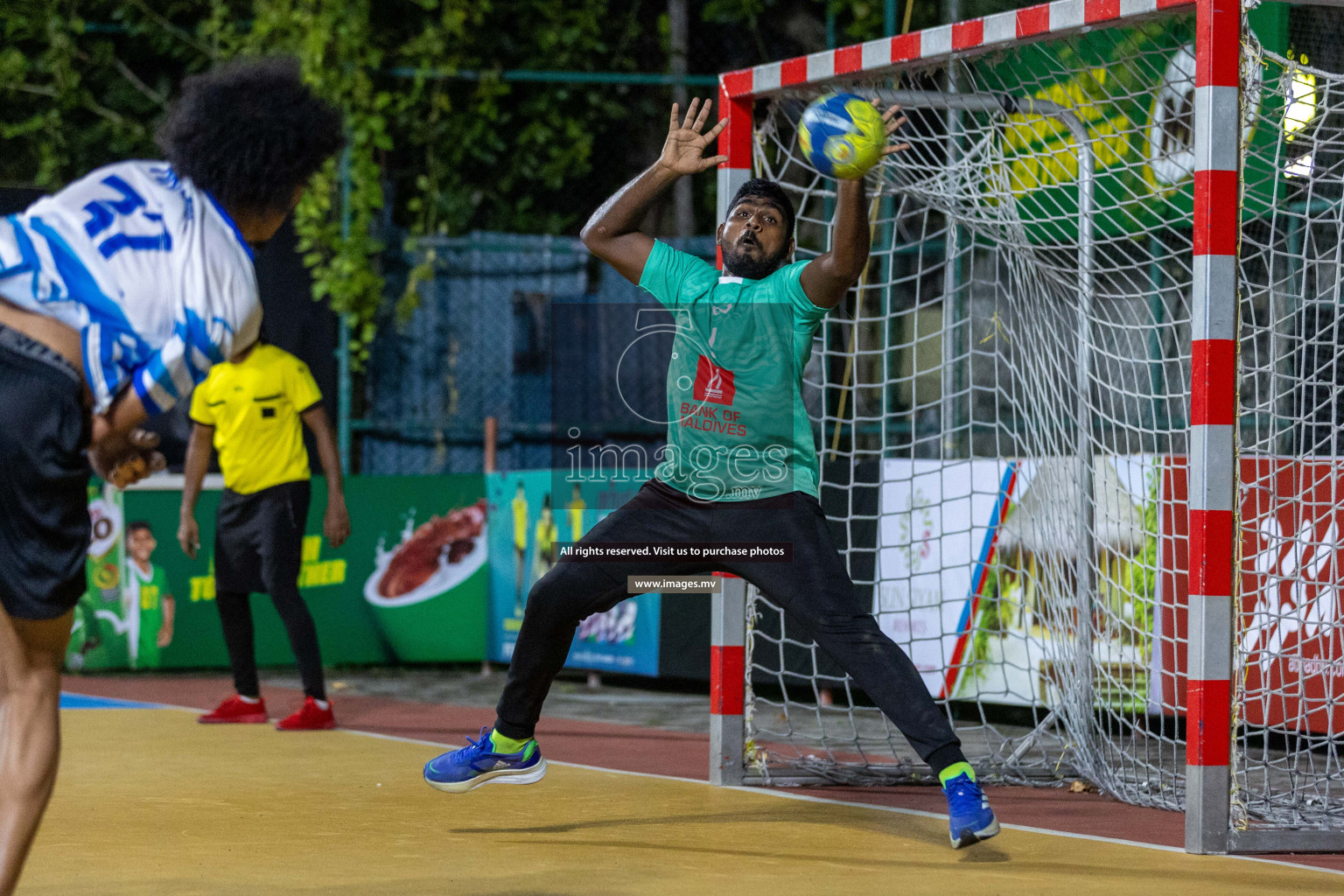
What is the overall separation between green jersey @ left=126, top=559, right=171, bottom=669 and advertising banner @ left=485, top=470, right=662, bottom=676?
84.6 inches

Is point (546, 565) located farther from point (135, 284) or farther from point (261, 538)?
point (135, 284)

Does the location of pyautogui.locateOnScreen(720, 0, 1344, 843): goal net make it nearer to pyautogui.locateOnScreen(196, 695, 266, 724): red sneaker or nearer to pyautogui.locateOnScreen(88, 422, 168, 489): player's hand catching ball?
pyautogui.locateOnScreen(196, 695, 266, 724): red sneaker

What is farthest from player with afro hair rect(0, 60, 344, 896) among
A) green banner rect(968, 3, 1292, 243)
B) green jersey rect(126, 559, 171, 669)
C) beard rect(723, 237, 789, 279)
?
green jersey rect(126, 559, 171, 669)

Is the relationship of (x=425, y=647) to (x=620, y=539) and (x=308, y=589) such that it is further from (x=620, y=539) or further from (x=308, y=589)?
(x=620, y=539)

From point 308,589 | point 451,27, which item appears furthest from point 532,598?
point 451,27

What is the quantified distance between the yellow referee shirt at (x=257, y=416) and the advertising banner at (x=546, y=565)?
2.19 m

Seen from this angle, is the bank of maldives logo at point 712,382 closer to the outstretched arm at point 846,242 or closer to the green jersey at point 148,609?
the outstretched arm at point 846,242

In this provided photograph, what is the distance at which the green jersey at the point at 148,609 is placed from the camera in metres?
9.90

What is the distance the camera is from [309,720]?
297 inches

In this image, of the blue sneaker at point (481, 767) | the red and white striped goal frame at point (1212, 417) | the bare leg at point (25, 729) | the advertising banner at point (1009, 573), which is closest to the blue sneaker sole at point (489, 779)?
the blue sneaker at point (481, 767)

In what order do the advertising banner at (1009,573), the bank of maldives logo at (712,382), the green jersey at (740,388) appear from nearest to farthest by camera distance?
the green jersey at (740,388)
the bank of maldives logo at (712,382)
the advertising banner at (1009,573)

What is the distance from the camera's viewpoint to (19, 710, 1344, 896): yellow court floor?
13.9ft

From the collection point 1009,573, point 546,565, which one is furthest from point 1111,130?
point 546,565

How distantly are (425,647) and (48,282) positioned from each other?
7.32 metres
